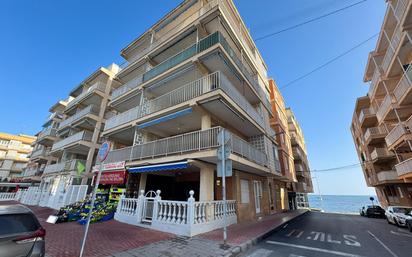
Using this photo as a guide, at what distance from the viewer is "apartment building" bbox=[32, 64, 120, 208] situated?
1822 centimetres

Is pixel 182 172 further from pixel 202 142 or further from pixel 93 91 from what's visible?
pixel 93 91

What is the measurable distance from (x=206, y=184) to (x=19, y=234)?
281 inches

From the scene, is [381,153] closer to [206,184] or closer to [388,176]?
[388,176]

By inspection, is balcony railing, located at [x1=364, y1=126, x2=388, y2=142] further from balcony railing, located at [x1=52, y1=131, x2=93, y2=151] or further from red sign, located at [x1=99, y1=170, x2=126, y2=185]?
balcony railing, located at [x1=52, y1=131, x2=93, y2=151]

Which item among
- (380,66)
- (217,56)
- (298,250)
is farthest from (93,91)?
(380,66)

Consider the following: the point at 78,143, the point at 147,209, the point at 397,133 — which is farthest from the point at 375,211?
the point at 78,143

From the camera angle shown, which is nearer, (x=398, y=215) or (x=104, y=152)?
(x=104, y=152)

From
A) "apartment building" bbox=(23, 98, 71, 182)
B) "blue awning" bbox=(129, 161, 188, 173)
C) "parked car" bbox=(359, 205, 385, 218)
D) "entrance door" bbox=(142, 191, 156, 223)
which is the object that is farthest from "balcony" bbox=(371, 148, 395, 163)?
"apartment building" bbox=(23, 98, 71, 182)

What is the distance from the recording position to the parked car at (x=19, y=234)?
10.2 ft

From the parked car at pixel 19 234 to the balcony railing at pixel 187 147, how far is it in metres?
6.31

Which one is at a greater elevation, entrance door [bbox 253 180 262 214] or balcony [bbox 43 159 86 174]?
balcony [bbox 43 159 86 174]

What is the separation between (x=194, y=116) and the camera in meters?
11.3

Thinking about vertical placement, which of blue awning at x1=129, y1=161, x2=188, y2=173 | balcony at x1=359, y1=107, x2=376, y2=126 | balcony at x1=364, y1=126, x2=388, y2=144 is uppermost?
balcony at x1=359, y1=107, x2=376, y2=126

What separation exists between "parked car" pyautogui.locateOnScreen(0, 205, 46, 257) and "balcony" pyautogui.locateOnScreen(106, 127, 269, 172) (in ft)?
20.1
